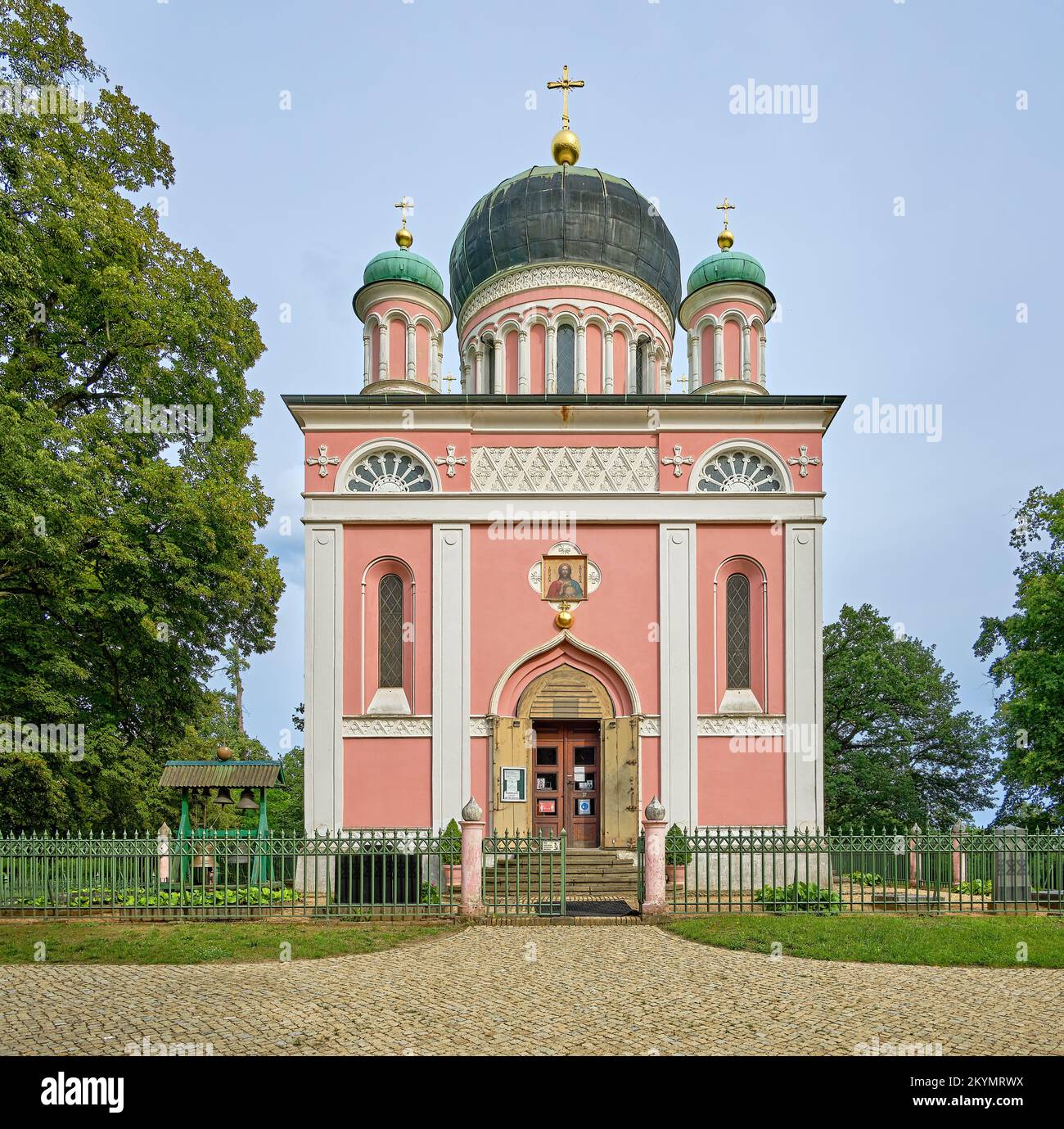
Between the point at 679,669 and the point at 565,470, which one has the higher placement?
the point at 565,470

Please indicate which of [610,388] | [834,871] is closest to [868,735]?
[834,871]

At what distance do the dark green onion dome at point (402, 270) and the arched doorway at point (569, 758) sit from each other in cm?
863

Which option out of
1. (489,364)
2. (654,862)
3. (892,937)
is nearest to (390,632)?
(654,862)

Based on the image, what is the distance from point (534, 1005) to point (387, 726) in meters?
8.84

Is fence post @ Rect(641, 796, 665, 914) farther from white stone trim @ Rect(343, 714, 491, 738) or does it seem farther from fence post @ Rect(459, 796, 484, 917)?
white stone trim @ Rect(343, 714, 491, 738)

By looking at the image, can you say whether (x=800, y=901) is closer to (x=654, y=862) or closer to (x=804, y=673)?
(x=654, y=862)

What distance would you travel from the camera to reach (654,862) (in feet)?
39.4

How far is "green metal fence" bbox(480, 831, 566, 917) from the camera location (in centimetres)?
1187

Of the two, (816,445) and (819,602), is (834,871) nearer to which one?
(819,602)

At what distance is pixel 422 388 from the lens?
18672mm

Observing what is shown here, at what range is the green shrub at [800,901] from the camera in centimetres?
1239

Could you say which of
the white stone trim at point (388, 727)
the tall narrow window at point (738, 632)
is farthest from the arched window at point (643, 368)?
the white stone trim at point (388, 727)

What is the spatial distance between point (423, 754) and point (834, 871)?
7.40 metres

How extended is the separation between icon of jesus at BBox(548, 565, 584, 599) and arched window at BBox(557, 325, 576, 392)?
4.94 m
